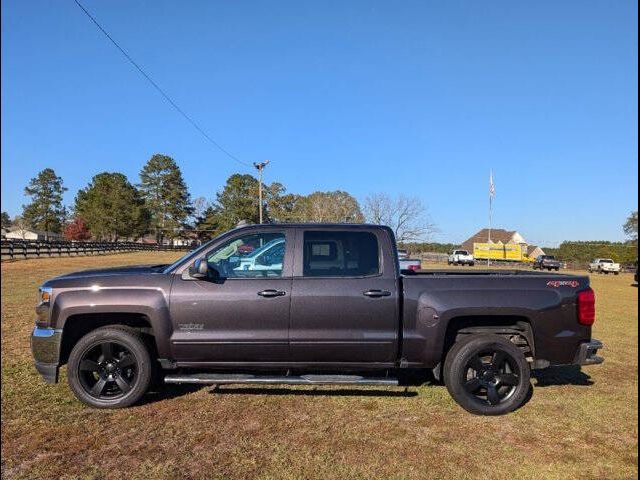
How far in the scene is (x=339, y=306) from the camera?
4559 mm

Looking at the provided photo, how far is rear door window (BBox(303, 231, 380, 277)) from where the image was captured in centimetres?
475

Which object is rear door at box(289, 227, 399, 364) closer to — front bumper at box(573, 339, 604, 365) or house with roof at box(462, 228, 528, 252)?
front bumper at box(573, 339, 604, 365)

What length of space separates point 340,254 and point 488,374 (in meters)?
1.89

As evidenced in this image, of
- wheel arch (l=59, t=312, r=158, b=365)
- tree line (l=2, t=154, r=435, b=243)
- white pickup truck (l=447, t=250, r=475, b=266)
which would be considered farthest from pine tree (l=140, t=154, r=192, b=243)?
wheel arch (l=59, t=312, r=158, b=365)

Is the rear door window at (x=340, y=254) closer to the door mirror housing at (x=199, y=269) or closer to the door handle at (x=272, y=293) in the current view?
the door handle at (x=272, y=293)

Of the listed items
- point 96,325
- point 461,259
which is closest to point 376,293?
point 96,325

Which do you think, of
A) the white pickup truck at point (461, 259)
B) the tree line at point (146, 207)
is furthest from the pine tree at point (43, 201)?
the white pickup truck at point (461, 259)

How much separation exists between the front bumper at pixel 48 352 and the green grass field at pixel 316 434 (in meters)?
0.30

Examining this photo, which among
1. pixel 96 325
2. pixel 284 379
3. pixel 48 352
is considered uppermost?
pixel 96 325

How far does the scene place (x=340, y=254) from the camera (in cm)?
486

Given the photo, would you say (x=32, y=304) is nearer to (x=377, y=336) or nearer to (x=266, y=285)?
(x=266, y=285)

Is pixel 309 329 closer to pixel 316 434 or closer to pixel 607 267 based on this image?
pixel 316 434

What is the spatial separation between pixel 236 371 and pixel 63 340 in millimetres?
1769

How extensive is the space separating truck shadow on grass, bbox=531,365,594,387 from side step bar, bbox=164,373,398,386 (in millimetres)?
2283
